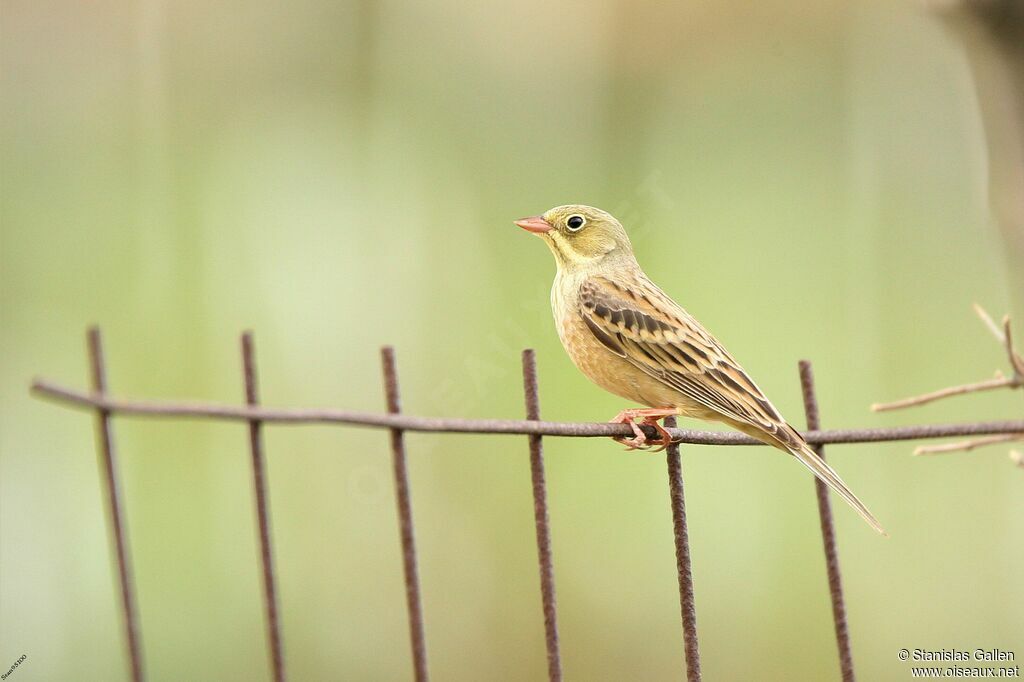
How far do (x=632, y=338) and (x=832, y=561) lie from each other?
4.77 feet

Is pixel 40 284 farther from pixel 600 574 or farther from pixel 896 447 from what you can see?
pixel 896 447

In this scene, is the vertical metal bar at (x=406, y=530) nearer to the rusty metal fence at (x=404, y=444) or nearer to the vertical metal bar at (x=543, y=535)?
the rusty metal fence at (x=404, y=444)

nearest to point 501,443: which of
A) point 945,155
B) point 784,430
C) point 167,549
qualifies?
point 167,549

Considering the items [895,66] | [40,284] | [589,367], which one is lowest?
[589,367]

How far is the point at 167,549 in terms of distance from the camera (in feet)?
23.0

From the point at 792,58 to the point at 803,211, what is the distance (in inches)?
65.7

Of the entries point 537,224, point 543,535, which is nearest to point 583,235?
point 537,224

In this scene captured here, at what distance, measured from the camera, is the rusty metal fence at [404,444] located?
204 cm

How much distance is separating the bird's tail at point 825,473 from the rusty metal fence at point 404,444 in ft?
0.15

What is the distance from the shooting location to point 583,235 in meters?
4.53

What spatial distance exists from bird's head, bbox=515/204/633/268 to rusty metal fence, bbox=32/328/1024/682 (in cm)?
140

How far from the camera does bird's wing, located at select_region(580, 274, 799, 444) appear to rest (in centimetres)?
390

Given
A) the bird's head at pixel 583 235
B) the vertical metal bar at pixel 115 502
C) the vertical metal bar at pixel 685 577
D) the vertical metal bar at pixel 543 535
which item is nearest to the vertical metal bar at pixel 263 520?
the vertical metal bar at pixel 115 502

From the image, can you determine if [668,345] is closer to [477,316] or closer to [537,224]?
[537,224]
